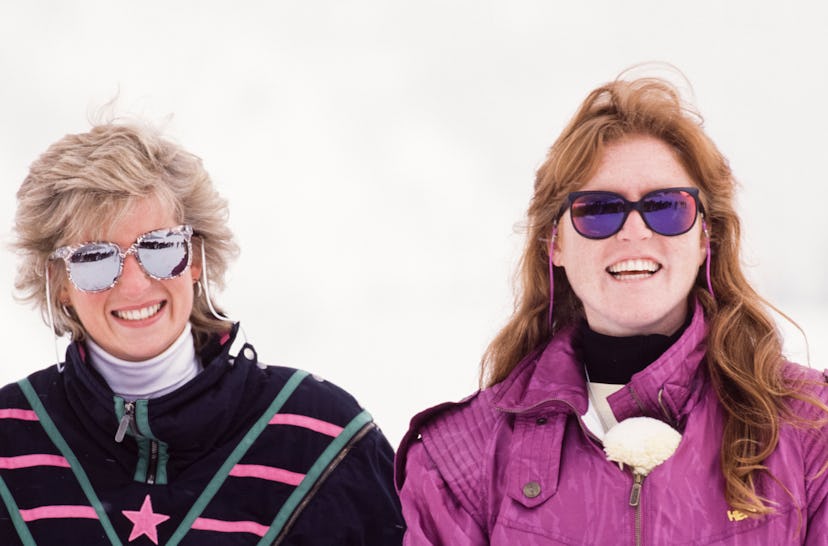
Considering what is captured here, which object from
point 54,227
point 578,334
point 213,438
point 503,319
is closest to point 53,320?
point 54,227

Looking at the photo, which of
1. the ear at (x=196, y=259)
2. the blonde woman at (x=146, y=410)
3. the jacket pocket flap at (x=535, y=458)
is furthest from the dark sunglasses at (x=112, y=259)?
the jacket pocket flap at (x=535, y=458)

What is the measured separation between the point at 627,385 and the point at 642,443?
0.24 m

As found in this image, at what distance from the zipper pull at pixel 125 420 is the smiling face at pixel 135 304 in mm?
195

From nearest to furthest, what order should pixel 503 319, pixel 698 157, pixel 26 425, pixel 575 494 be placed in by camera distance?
pixel 575 494, pixel 698 157, pixel 503 319, pixel 26 425


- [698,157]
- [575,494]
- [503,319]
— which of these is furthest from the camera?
[503,319]

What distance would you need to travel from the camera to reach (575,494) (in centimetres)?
325

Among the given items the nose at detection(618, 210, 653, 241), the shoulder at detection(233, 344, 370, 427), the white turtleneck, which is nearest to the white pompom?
the nose at detection(618, 210, 653, 241)

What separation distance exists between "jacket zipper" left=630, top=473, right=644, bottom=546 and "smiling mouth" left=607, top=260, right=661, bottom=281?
23.1 inches

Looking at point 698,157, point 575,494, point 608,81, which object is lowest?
point 575,494

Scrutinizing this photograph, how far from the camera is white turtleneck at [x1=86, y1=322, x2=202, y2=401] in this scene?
4.10m

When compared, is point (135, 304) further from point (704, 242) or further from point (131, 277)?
point (704, 242)

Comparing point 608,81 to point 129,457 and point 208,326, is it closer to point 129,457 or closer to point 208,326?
point 208,326

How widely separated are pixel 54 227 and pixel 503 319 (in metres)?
1.64

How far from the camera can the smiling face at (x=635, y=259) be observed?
3354mm
